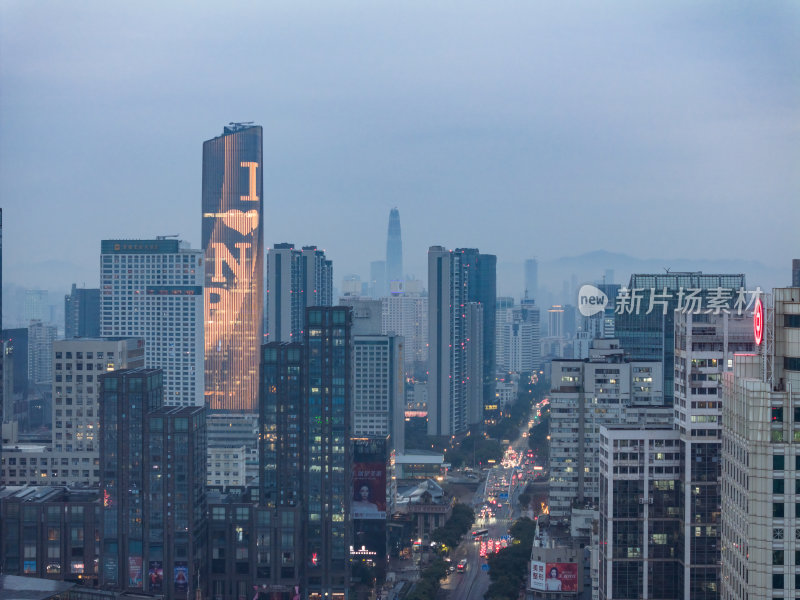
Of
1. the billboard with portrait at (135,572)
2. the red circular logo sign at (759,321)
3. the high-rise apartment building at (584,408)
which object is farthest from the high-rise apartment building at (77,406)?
the red circular logo sign at (759,321)

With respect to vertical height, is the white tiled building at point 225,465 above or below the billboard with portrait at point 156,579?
above

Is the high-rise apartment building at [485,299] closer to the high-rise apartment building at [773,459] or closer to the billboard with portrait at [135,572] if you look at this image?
the billboard with portrait at [135,572]

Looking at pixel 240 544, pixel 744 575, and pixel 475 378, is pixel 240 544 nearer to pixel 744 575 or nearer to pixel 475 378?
pixel 744 575

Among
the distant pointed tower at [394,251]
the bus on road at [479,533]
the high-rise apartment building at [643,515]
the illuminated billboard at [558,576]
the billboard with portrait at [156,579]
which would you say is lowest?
the bus on road at [479,533]

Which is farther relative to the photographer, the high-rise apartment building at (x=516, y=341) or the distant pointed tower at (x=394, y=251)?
the distant pointed tower at (x=394, y=251)

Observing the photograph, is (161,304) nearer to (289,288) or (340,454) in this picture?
(289,288)

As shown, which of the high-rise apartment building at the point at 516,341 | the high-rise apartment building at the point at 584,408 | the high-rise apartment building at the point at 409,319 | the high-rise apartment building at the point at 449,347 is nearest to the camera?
the high-rise apartment building at the point at 584,408
